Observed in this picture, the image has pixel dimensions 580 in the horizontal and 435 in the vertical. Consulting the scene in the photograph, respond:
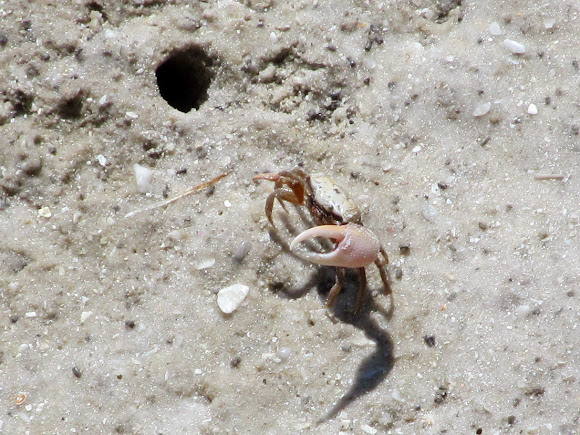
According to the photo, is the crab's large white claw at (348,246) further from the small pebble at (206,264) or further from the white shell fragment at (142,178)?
the white shell fragment at (142,178)

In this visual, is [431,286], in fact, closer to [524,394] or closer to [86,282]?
[524,394]

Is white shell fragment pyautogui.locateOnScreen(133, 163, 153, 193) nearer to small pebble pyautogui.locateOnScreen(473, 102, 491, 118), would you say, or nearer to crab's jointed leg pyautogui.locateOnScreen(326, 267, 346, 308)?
crab's jointed leg pyautogui.locateOnScreen(326, 267, 346, 308)

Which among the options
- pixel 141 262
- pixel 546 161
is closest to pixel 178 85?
pixel 141 262

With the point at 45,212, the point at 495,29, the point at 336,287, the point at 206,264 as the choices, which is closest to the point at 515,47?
the point at 495,29

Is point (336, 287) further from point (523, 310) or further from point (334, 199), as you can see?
point (523, 310)

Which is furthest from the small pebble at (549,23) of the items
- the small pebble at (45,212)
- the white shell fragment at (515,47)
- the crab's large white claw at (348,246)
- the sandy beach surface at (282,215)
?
the small pebble at (45,212)
